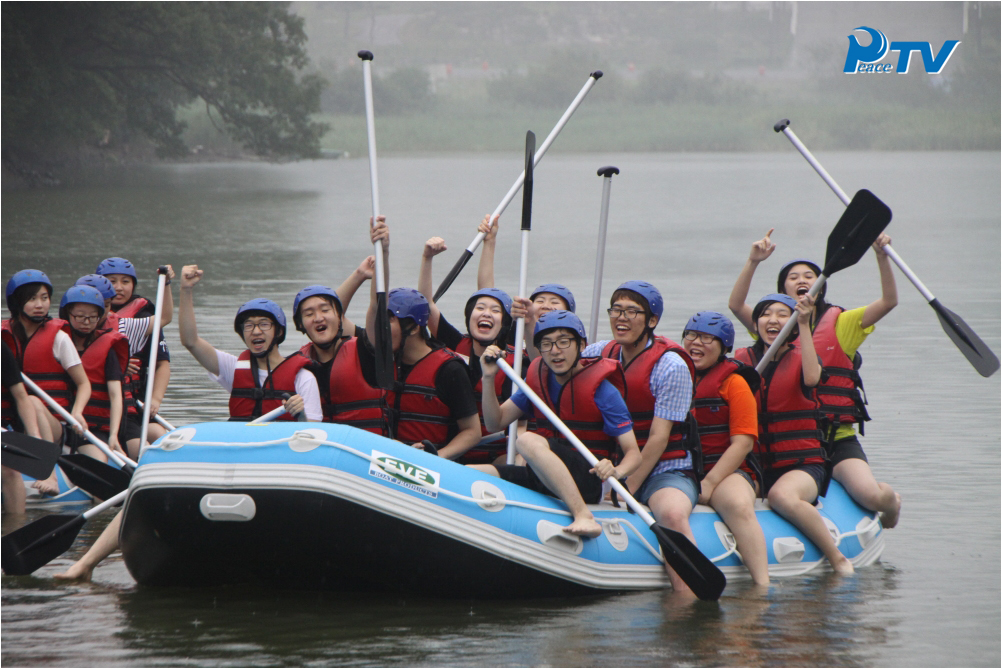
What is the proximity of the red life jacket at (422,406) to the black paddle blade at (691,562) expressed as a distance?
1.17 m

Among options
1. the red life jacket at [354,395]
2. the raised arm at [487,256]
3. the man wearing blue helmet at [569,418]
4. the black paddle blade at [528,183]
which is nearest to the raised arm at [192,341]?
the red life jacket at [354,395]

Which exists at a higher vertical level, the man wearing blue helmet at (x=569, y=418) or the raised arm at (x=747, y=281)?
the raised arm at (x=747, y=281)

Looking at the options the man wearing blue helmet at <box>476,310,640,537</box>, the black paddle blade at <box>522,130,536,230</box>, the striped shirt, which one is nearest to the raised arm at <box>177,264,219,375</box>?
the man wearing blue helmet at <box>476,310,640,537</box>

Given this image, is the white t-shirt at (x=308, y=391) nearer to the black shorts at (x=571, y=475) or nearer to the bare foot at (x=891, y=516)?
the black shorts at (x=571, y=475)

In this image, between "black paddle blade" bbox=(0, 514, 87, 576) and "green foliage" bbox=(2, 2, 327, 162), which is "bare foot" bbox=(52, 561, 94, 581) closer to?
"black paddle blade" bbox=(0, 514, 87, 576)

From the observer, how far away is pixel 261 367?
6188 mm

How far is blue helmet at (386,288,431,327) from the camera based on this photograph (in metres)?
6.22

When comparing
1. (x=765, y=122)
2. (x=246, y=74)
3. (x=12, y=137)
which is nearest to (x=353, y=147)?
(x=765, y=122)

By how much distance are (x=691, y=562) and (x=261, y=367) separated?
2161 mm

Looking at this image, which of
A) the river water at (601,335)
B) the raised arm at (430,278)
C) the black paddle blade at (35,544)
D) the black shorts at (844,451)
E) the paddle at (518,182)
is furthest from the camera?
the paddle at (518,182)

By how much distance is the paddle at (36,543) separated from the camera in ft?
19.5

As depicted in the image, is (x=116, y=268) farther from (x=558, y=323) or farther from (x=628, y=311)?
(x=628, y=311)

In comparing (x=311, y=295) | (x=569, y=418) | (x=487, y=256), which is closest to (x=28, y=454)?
(x=311, y=295)

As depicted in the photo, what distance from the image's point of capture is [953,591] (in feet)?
20.3
